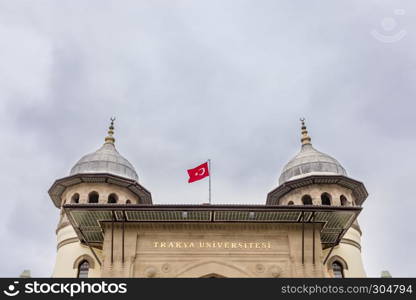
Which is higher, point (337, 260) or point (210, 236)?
point (337, 260)

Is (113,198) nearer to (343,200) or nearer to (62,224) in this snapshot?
(62,224)

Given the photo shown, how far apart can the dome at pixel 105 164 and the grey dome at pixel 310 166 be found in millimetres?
10689

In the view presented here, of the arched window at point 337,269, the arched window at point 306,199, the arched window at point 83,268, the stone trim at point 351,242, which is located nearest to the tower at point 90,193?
the arched window at point 83,268

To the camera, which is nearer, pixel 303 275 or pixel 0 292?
pixel 0 292

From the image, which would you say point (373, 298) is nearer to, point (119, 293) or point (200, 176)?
point (119, 293)

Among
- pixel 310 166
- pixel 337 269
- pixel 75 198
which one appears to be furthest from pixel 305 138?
pixel 75 198

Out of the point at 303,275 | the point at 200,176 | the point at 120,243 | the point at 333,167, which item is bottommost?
the point at 303,275

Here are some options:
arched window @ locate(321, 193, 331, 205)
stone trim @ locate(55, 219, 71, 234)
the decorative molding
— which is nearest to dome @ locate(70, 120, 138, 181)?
stone trim @ locate(55, 219, 71, 234)

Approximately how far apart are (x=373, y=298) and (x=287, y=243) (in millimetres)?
6635

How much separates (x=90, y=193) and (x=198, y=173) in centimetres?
806

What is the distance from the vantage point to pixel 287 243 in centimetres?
2355

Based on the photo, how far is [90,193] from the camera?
30.6 m

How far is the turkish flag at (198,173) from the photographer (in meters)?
26.7

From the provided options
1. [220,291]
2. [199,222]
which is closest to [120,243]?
[199,222]
